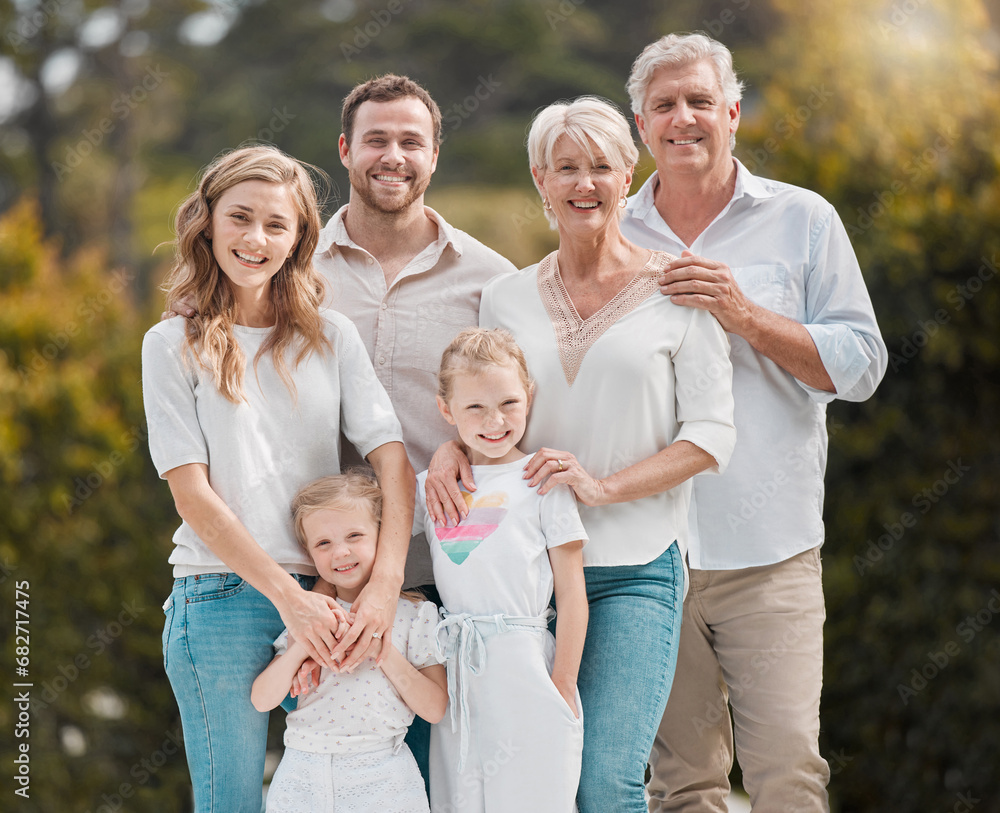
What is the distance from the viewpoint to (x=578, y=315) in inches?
100

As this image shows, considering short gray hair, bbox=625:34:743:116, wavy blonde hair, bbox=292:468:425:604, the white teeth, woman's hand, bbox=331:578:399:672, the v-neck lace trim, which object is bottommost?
woman's hand, bbox=331:578:399:672

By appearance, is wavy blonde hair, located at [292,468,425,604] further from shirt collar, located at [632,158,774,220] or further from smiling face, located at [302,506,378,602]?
shirt collar, located at [632,158,774,220]

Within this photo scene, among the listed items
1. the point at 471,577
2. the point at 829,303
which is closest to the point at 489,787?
the point at 471,577

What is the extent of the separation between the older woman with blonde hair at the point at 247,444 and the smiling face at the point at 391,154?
378mm

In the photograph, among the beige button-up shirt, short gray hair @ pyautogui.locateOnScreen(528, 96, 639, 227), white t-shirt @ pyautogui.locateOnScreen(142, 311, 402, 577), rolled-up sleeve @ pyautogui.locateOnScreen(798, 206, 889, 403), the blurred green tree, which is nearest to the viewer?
white t-shirt @ pyautogui.locateOnScreen(142, 311, 402, 577)

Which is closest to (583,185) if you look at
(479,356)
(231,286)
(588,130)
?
(588,130)

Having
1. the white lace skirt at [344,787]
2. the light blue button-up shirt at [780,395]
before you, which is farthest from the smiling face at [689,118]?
the white lace skirt at [344,787]

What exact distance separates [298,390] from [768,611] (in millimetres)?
Answer: 1376

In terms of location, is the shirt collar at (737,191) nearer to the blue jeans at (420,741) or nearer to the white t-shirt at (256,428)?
the white t-shirt at (256,428)

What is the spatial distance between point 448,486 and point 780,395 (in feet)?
3.23

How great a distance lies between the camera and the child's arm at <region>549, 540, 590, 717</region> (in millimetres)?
2303

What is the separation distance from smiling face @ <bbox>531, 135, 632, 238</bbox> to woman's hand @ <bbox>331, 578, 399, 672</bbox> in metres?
0.98

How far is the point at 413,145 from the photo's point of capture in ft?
9.61

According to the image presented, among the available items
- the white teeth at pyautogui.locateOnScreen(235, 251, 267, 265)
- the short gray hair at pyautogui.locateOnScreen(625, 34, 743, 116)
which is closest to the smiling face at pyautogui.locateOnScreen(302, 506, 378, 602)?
the white teeth at pyautogui.locateOnScreen(235, 251, 267, 265)
